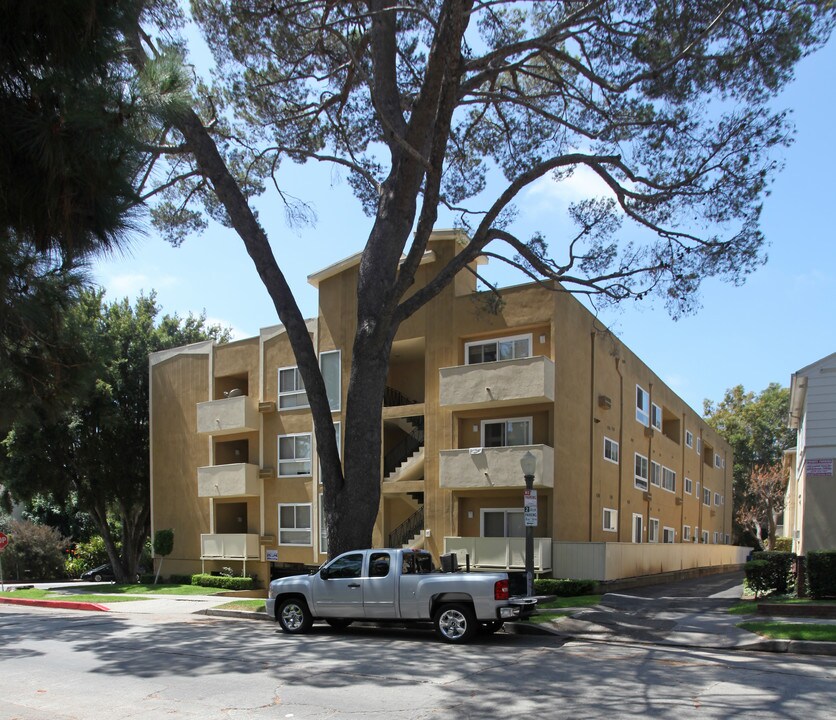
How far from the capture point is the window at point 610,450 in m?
28.5

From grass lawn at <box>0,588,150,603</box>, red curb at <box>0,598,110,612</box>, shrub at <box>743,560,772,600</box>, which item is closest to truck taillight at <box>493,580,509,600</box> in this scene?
shrub at <box>743,560,772,600</box>

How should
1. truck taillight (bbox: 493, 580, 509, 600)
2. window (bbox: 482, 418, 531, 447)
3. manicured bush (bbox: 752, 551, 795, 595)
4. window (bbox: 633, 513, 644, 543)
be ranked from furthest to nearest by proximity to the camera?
window (bbox: 633, 513, 644, 543) → window (bbox: 482, 418, 531, 447) → manicured bush (bbox: 752, 551, 795, 595) → truck taillight (bbox: 493, 580, 509, 600)

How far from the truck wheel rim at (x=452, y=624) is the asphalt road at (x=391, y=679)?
0.42 m

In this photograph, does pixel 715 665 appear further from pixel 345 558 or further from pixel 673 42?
pixel 673 42

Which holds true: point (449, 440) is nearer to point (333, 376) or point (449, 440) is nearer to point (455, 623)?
point (333, 376)

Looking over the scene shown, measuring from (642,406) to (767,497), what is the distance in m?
26.6

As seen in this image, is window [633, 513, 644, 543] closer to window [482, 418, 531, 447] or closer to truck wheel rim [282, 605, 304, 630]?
window [482, 418, 531, 447]

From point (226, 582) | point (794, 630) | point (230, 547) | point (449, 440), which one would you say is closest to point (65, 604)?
point (226, 582)

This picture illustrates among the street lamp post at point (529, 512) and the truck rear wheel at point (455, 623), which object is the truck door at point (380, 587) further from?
the street lamp post at point (529, 512)

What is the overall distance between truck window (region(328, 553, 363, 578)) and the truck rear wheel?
1858 millimetres

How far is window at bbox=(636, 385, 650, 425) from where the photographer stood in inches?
1270

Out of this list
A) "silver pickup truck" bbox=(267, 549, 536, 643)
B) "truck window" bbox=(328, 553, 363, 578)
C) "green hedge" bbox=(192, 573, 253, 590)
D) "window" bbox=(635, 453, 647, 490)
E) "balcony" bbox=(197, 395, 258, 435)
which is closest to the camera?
"silver pickup truck" bbox=(267, 549, 536, 643)

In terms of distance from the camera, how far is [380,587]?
45.3 feet

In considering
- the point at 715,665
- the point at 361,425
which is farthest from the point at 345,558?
the point at 715,665
